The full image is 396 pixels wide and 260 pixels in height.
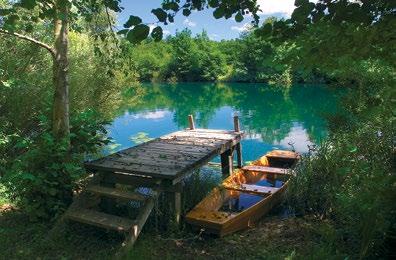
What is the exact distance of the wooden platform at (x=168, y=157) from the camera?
691cm

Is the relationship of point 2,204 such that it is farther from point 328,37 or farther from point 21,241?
point 328,37

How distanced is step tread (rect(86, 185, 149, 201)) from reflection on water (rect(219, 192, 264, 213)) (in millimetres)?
2705

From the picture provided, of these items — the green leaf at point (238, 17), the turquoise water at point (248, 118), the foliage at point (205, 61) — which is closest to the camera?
the green leaf at point (238, 17)

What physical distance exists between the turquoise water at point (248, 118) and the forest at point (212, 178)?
14.3ft

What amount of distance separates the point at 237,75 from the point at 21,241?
6333 centimetres

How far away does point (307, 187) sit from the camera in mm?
7805

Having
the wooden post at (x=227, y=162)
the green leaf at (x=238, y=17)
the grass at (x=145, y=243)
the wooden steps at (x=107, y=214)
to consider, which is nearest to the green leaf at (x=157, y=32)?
the green leaf at (x=238, y=17)

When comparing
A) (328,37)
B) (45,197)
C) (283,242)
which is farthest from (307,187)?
(328,37)

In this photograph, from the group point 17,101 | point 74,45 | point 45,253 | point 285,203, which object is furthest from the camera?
point 74,45

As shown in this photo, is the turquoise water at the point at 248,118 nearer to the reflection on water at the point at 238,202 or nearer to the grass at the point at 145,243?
the reflection on water at the point at 238,202

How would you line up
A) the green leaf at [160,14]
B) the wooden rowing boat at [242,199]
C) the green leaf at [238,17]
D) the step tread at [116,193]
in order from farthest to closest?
1. the wooden rowing boat at [242,199]
2. the step tread at [116,193]
3. the green leaf at [238,17]
4. the green leaf at [160,14]

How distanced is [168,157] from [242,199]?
113 inches

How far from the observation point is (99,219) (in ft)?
20.7

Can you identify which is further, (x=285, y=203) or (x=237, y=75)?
(x=237, y=75)
